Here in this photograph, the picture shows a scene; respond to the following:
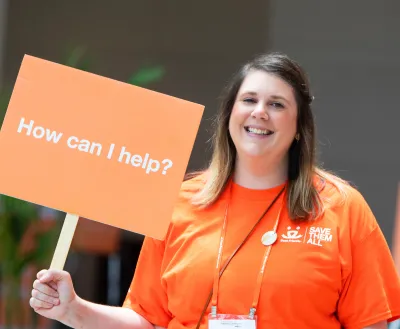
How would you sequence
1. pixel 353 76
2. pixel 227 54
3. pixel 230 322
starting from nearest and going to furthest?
pixel 230 322, pixel 353 76, pixel 227 54

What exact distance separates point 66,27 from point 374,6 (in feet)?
6.56

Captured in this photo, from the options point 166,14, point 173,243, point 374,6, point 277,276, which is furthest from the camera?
point 166,14

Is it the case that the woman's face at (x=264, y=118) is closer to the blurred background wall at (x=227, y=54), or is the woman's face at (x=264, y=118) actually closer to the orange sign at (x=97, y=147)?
the orange sign at (x=97, y=147)

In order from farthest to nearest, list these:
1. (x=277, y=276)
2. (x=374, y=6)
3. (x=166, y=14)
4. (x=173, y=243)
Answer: (x=166, y=14) < (x=374, y=6) < (x=173, y=243) < (x=277, y=276)

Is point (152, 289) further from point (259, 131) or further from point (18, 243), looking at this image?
point (18, 243)

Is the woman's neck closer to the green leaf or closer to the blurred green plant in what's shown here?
the blurred green plant

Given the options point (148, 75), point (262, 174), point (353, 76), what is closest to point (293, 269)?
point (262, 174)

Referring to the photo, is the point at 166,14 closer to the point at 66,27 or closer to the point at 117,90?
the point at 66,27

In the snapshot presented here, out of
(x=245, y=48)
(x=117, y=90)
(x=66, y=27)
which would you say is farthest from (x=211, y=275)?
(x=66, y=27)

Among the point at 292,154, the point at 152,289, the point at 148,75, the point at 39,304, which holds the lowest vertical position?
the point at 39,304

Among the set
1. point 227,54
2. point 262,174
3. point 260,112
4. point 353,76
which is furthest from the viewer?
point 227,54

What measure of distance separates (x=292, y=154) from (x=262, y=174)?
12 centimetres

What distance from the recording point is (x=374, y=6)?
561 cm

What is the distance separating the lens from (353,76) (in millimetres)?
5617
